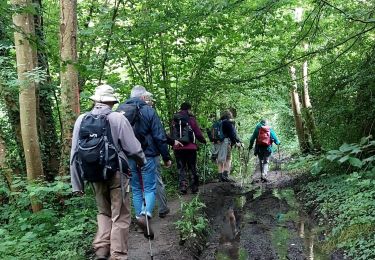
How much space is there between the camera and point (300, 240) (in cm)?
661

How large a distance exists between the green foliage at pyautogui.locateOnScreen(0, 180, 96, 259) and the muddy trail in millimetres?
819

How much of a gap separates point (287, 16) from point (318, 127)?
3.49 metres

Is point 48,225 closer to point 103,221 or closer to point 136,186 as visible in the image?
point 136,186

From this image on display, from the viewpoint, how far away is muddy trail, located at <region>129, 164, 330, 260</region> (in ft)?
19.6

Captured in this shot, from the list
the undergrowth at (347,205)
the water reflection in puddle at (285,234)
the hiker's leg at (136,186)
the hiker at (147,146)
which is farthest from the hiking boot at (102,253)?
the undergrowth at (347,205)

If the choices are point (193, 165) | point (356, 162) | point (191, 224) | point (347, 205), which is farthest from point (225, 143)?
point (356, 162)

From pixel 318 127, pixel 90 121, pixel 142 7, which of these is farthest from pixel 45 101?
pixel 318 127

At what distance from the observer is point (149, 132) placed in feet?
21.6

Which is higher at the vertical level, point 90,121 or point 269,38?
point 269,38

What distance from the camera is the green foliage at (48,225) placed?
17.6 feet

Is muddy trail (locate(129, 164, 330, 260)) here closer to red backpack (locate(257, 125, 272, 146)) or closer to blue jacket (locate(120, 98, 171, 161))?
blue jacket (locate(120, 98, 171, 161))

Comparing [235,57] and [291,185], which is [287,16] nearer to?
[235,57]

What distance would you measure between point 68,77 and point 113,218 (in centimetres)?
348

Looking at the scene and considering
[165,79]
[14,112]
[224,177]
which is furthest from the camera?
[224,177]
